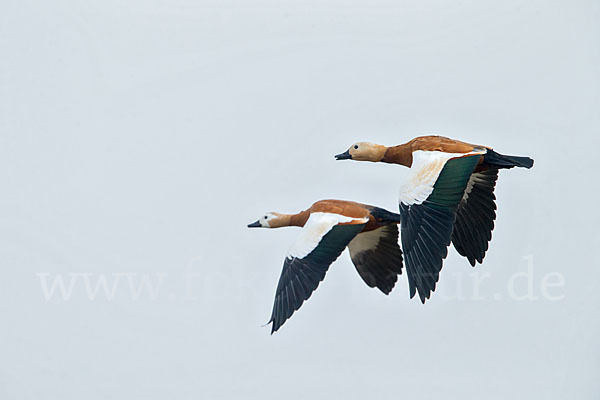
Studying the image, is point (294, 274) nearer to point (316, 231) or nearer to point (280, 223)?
point (316, 231)

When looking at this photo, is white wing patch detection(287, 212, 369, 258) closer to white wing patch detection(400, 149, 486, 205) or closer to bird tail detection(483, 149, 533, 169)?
white wing patch detection(400, 149, 486, 205)

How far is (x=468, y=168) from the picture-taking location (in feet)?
28.8

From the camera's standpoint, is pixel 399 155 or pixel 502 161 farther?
pixel 399 155

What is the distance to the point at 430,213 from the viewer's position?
8.61m

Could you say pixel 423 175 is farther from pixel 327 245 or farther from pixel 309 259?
pixel 309 259

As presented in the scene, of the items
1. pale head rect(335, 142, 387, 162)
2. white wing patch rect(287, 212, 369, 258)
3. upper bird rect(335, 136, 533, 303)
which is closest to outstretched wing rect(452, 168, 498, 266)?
upper bird rect(335, 136, 533, 303)

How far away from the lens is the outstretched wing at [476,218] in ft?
31.7

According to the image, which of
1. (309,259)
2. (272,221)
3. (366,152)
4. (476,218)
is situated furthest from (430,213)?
(272,221)

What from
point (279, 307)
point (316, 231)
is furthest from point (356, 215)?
point (279, 307)

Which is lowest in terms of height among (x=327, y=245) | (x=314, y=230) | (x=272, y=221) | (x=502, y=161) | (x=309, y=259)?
(x=309, y=259)

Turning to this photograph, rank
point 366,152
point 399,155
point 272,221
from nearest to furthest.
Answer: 1. point 399,155
2. point 366,152
3. point 272,221

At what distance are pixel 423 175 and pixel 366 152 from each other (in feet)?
3.52

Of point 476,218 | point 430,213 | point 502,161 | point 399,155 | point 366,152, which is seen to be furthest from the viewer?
point 366,152

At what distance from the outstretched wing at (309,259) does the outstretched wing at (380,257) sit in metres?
0.76
